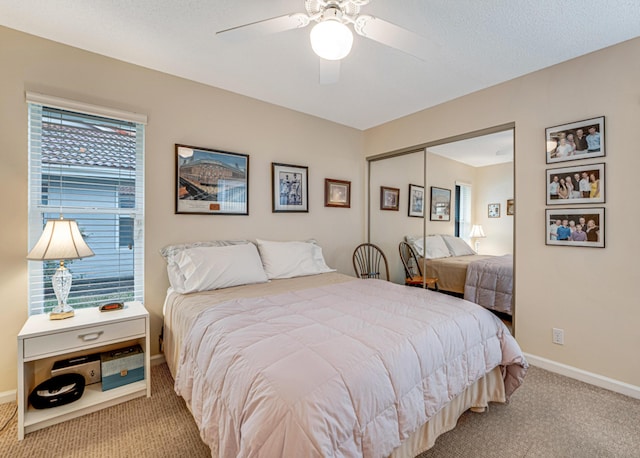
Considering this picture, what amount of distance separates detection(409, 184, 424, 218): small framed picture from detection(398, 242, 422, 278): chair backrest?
40cm

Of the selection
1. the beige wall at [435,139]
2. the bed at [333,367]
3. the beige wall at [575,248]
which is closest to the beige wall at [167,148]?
the beige wall at [435,139]

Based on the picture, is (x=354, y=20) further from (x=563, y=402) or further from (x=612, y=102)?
(x=563, y=402)

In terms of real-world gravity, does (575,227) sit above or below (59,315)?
above

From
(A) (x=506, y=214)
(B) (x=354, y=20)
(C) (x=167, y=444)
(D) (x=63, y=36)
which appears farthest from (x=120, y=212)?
(A) (x=506, y=214)

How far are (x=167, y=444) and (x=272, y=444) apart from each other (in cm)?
111

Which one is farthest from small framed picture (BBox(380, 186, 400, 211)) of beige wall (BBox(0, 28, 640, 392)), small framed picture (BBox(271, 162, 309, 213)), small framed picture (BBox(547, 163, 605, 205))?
small framed picture (BBox(547, 163, 605, 205))

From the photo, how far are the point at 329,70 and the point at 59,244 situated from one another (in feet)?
6.59

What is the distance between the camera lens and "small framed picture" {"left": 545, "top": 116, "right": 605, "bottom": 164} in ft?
7.18

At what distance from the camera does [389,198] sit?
384 cm

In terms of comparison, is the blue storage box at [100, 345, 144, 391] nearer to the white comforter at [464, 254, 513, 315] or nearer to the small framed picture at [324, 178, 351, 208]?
the small framed picture at [324, 178, 351, 208]

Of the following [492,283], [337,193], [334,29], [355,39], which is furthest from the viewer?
[337,193]

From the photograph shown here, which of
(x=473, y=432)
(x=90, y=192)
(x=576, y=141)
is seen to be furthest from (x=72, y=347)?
(x=576, y=141)

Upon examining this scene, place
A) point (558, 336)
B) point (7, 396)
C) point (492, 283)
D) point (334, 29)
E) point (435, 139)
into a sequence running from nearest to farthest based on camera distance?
point (334, 29) < point (7, 396) < point (558, 336) < point (492, 283) < point (435, 139)

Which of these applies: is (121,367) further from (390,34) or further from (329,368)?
(390,34)
